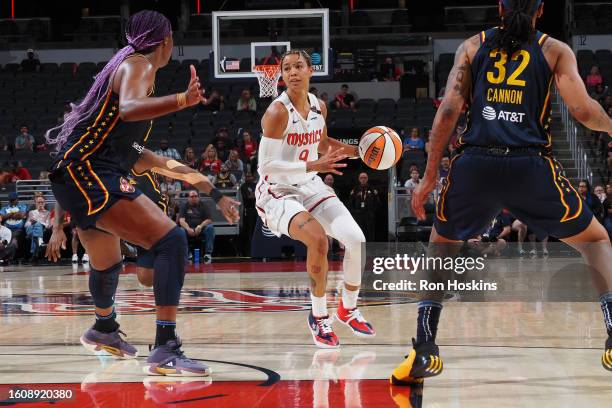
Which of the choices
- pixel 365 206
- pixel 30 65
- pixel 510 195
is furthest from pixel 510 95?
pixel 30 65

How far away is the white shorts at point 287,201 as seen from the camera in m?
5.76

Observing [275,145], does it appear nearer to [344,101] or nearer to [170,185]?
[170,185]

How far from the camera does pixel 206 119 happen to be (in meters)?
20.6

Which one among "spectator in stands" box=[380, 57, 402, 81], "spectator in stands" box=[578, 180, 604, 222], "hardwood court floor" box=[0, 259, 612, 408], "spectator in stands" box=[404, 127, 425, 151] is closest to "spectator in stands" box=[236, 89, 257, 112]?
"spectator in stands" box=[380, 57, 402, 81]

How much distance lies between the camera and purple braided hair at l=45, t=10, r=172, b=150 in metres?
4.67

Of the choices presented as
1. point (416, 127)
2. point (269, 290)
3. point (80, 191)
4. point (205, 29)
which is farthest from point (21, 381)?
point (205, 29)

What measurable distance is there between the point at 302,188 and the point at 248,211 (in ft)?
33.0

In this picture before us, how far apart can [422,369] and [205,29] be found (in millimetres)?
23007

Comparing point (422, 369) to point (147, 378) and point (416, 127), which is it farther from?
point (416, 127)

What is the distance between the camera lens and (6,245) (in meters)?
15.6

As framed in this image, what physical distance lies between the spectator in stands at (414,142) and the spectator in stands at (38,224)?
7.44 meters

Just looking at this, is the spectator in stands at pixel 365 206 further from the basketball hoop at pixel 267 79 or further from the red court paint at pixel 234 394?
the red court paint at pixel 234 394

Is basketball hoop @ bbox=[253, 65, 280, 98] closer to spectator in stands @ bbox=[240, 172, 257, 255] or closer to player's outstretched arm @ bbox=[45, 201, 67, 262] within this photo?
spectator in stands @ bbox=[240, 172, 257, 255]

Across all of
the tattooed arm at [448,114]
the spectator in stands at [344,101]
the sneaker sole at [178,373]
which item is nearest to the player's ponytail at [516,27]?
the tattooed arm at [448,114]
